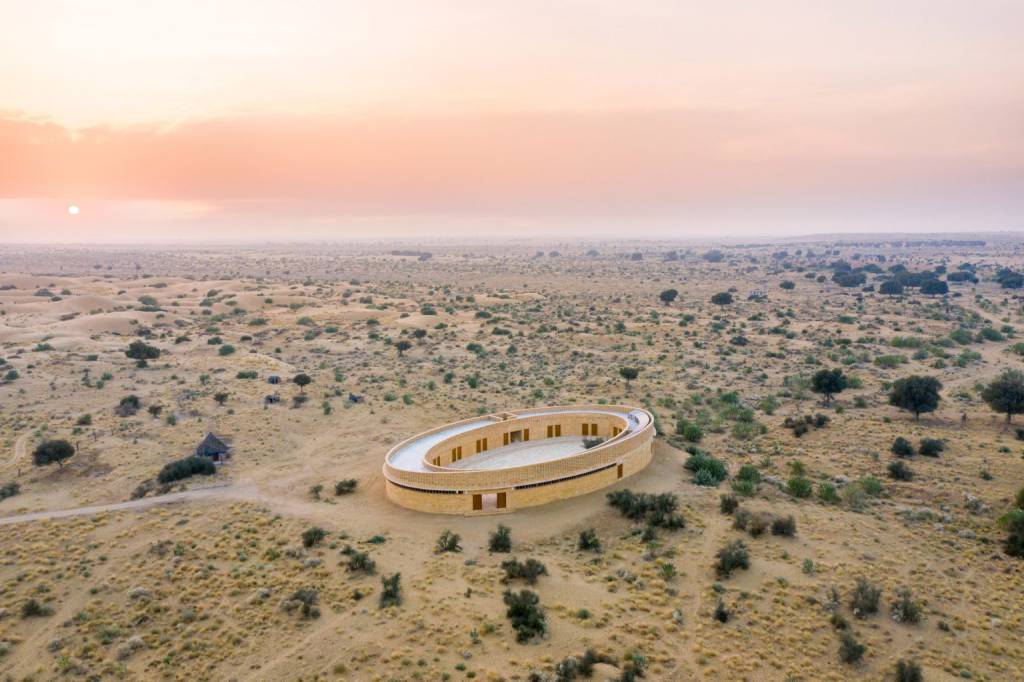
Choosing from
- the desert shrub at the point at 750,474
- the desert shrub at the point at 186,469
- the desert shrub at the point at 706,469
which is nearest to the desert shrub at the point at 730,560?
the desert shrub at the point at 706,469

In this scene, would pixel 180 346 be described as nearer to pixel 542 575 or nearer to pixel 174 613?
pixel 174 613

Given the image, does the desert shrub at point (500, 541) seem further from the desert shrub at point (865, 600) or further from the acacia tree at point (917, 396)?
the acacia tree at point (917, 396)

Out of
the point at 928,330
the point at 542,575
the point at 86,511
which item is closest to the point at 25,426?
the point at 86,511

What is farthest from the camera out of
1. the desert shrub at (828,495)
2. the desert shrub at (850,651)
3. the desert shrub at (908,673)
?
the desert shrub at (828,495)

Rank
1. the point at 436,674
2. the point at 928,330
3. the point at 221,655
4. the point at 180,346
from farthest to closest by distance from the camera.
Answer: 1. the point at 928,330
2. the point at 180,346
3. the point at 221,655
4. the point at 436,674

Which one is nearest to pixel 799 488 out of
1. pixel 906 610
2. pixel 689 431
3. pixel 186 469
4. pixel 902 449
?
pixel 689 431

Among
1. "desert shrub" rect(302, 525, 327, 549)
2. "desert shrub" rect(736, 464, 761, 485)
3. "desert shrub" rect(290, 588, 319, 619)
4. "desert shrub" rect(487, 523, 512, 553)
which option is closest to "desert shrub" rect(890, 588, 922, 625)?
"desert shrub" rect(736, 464, 761, 485)
